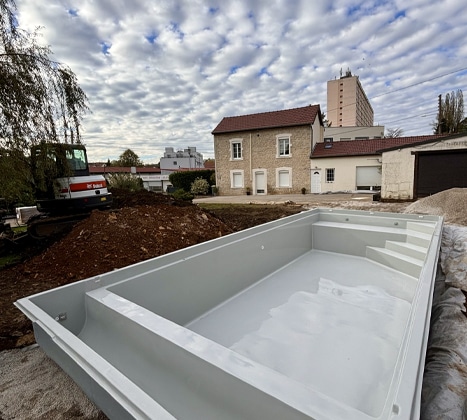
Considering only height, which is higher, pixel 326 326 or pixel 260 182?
→ pixel 260 182

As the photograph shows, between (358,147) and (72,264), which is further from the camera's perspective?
(358,147)

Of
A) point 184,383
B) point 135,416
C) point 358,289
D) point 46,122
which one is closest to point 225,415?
point 184,383

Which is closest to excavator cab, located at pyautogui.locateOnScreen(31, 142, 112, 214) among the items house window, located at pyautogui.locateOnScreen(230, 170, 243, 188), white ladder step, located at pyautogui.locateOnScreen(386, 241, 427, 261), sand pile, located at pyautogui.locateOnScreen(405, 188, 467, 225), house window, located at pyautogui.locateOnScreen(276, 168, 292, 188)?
white ladder step, located at pyautogui.locateOnScreen(386, 241, 427, 261)

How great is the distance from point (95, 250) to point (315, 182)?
16.1m

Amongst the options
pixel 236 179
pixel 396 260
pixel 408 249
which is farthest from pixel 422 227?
pixel 236 179

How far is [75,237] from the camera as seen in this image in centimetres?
462

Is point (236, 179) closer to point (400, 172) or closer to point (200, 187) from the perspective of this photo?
point (200, 187)

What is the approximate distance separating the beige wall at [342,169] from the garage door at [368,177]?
23cm

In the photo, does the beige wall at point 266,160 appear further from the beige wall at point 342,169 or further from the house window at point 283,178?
the beige wall at point 342,169

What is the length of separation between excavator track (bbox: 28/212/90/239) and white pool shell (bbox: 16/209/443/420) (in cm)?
424

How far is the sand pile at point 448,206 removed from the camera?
6.09m

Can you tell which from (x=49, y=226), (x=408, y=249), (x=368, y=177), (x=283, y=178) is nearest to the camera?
(x=408, y=249)

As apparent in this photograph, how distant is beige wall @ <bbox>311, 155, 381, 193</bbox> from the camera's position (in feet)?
56.4

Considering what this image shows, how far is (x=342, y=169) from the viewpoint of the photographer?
1748cm
